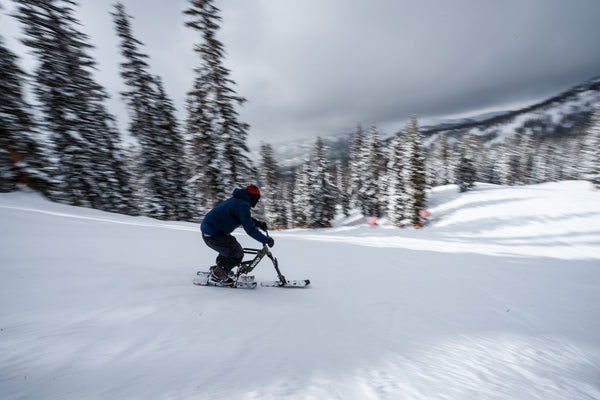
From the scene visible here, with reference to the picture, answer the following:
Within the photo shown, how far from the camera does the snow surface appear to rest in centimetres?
227

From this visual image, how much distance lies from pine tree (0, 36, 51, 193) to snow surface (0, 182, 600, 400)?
7.19 m

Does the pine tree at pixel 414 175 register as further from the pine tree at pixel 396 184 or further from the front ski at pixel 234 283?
the front ski at pixel 234 283

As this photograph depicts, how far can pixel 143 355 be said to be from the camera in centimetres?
248

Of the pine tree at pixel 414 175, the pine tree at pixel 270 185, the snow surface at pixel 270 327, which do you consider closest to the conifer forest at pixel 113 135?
the snow surface at pixel 270 327

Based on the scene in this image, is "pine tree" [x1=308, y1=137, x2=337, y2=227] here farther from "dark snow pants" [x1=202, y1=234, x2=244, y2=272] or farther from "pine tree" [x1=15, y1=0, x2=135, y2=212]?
"dark snow pants" [x1=202, y1=234, x2=244, y2=272]

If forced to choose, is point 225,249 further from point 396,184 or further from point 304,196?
point 304,196

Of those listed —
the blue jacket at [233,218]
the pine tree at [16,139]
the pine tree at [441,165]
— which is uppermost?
the pine tree at [441,165]

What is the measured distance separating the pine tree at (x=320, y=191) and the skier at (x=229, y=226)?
31.1 m

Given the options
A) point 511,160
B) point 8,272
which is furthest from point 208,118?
point 511,160

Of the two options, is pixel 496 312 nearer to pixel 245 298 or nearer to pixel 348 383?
pixel 348 383

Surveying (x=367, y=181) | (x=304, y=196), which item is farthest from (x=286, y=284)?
(x=367, y=181)

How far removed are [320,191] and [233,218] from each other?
103 ft

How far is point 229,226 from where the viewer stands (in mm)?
4562

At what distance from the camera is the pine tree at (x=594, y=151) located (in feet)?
117
